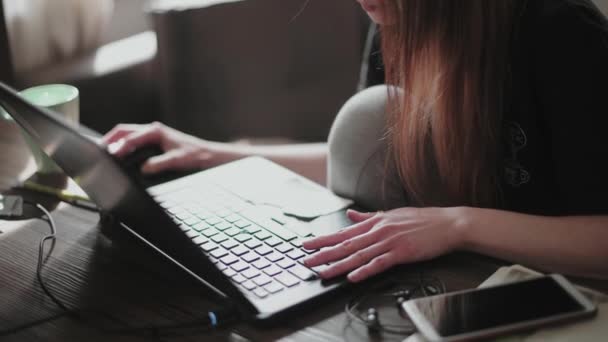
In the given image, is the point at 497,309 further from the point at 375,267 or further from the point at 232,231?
the point at 232,231

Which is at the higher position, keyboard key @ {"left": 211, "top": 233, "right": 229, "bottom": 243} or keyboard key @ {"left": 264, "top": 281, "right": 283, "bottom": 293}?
keyboard key @ {"left": 211, "top": 233, "right": 229, "bottom": 243}

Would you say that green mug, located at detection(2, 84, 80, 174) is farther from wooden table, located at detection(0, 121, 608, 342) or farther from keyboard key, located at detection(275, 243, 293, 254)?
keyboard key, located at detection(275, 243, 293, 254)

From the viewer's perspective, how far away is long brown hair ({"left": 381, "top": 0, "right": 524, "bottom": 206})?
0.87 meters

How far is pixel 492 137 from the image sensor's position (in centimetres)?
92

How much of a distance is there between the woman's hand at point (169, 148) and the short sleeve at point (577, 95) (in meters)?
0.50

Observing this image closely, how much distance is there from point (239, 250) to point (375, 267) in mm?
162

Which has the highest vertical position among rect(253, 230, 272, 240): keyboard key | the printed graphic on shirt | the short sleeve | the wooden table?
the short sleeve

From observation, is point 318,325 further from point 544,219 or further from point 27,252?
point 27,252

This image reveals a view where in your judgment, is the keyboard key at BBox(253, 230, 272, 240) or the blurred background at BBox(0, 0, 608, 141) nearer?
the keyboard key at BBox(253, 230, 272, 240)

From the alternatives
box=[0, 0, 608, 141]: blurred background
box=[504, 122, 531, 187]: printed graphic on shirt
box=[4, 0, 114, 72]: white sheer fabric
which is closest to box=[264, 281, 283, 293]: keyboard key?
box=[504, 122, 531, 187]: printed graphic on shirt

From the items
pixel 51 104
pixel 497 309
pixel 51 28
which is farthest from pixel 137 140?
pixel 51 28

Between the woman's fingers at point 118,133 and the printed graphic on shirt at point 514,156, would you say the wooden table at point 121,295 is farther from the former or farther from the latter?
the woman's fingers at point 118,133

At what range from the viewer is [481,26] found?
86cm

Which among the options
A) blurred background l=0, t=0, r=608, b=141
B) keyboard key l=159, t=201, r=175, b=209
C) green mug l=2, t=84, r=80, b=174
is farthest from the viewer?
blurred background l=0, t=0, r=608, b=141
